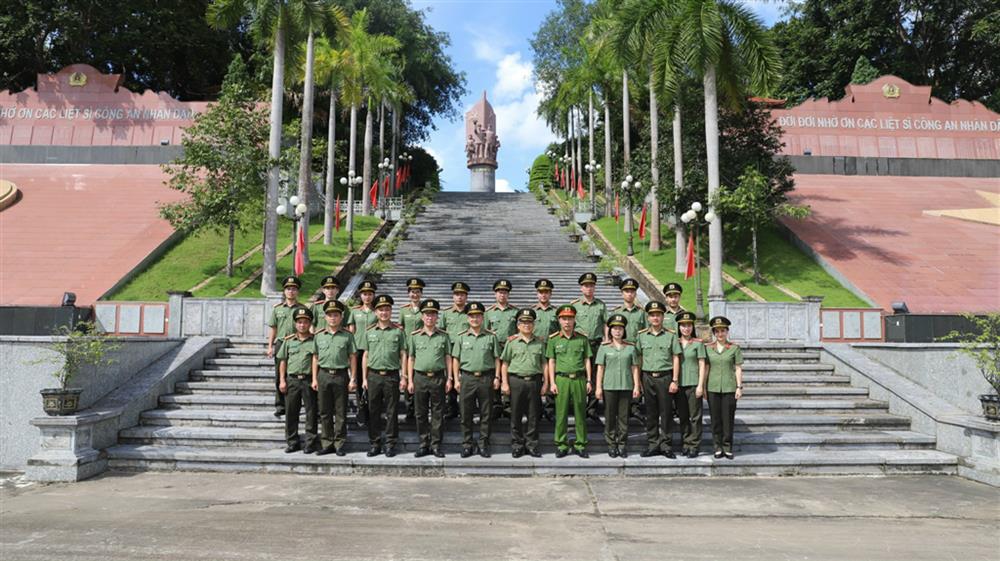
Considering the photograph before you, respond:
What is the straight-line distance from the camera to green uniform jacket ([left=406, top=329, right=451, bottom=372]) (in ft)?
22.8

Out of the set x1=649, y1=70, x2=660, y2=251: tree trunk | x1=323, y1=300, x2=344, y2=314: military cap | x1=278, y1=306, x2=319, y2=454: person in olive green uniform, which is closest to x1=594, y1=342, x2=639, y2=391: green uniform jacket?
x1=323, y1=300, x2=344, y2=314: military cap

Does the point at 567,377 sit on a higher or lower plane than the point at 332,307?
lower

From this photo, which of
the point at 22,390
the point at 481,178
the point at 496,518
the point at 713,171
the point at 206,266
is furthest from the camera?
the point at 481,178

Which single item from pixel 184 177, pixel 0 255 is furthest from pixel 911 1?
pixel 0 255

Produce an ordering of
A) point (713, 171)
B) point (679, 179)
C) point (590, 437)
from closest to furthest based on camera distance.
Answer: point (590, 437) < point (713, 171) < point (679, 179)

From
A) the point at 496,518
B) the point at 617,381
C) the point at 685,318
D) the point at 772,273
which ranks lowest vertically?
the point at 496,518

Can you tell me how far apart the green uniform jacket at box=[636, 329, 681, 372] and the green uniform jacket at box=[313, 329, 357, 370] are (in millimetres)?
3320

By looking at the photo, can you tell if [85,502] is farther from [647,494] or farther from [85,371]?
[647,494]

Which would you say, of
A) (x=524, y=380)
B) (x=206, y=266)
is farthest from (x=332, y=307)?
(x=206, y=266)

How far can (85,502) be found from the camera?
5.66m

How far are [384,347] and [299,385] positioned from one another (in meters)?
1.07

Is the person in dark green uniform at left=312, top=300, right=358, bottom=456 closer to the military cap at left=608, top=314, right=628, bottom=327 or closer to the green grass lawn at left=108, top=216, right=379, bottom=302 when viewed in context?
the military cap at left=608, top=314, right=628, bottom=327

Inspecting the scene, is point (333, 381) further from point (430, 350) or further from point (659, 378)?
point (659, 378)

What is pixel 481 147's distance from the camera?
4212 cm
